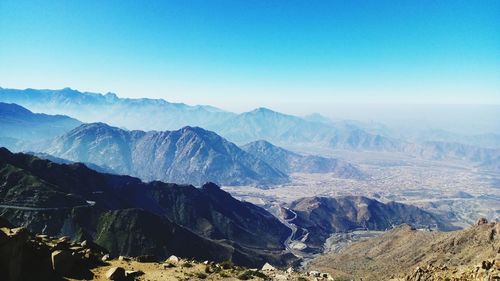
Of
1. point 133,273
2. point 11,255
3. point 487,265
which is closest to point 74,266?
point 133,273

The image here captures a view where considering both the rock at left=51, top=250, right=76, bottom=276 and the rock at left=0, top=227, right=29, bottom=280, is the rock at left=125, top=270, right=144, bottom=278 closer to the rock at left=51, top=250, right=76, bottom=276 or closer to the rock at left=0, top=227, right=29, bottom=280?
the rock at left=51, top=250, right=76, bottom=276

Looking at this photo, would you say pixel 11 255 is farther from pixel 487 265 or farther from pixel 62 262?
pixel 487 265

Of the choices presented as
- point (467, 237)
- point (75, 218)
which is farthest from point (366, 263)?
point (75, 218)

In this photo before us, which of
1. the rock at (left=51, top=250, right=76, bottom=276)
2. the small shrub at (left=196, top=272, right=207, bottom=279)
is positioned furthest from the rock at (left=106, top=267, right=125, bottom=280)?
the small shrub at (left=196, top=272, right=207, bottom=279)

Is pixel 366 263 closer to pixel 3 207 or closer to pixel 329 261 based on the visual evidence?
pixel 329 261

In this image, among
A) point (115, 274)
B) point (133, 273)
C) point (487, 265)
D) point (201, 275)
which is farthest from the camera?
point (201, 275)
